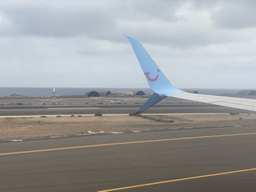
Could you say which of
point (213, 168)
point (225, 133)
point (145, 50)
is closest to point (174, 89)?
point (145, 50)

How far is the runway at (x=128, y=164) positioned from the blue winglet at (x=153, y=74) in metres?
3.10

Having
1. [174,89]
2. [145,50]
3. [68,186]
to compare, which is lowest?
[68,186]

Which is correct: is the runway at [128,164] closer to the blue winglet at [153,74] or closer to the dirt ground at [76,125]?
the blue winglet at [153,74]

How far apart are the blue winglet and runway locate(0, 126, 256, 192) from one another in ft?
10.2

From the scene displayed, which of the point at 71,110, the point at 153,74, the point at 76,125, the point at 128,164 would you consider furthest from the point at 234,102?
the point at 71,110

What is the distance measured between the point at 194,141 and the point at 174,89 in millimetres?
3295

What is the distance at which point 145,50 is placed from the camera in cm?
1406

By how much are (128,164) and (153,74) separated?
6.56m

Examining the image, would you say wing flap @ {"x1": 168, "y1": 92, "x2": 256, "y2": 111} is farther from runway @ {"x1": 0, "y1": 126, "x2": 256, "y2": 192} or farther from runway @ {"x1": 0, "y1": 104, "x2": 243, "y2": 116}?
runway @ {"x1": 0, "y1": 104, "x2": 243, "y2": 116}

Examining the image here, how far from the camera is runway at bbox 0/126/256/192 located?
6.85 metres

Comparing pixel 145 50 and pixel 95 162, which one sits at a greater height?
pixel 145 50

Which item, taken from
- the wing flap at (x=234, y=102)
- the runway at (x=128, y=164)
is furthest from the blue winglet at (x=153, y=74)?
the wing flap at (x=234, y=102)

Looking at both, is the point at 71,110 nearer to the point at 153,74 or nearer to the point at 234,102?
the point at 153,74

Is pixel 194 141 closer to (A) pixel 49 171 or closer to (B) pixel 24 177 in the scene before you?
(A) pixel 49 171
